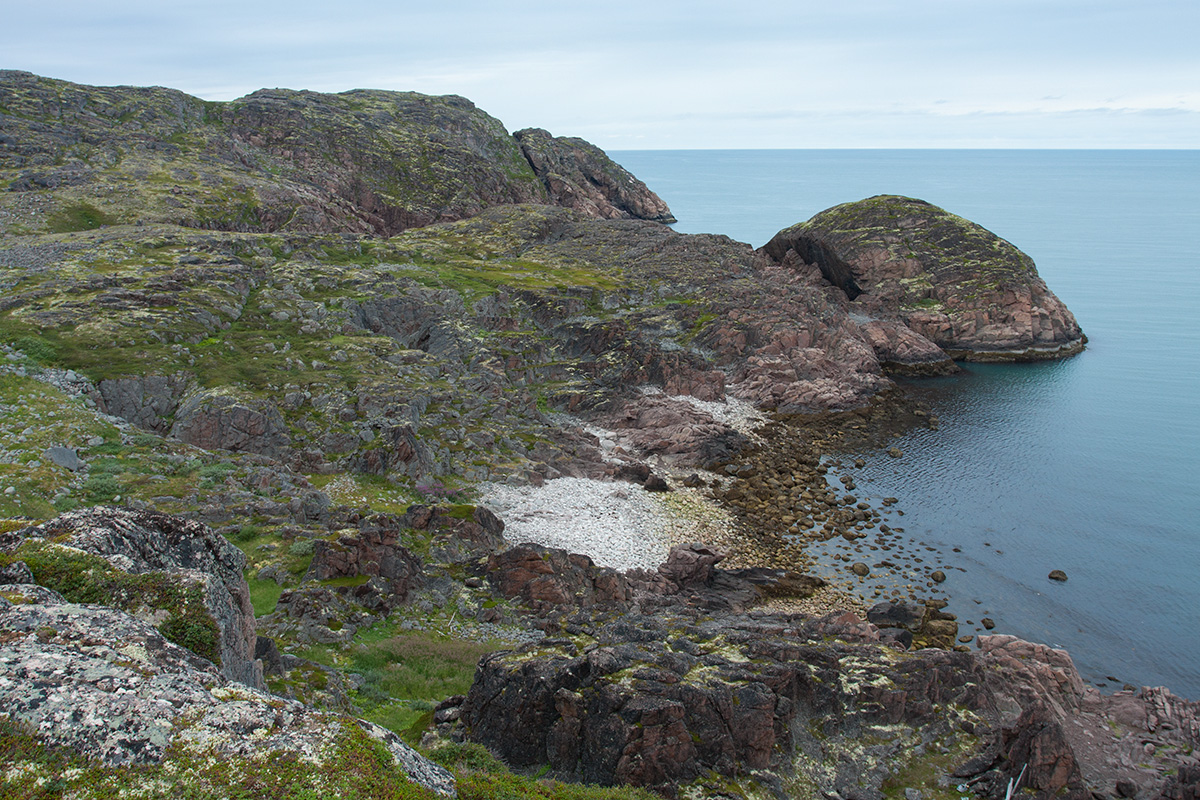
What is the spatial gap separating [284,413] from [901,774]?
45989mm

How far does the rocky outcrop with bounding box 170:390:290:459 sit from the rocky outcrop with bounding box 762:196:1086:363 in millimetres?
78956

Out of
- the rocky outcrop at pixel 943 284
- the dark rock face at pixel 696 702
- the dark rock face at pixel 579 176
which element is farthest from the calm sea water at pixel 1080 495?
the dark rock face at pixel 579 176

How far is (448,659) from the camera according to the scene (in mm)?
29562

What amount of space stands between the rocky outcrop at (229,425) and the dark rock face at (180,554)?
3132 centimetres

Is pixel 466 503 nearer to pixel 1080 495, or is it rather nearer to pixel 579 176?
pixel 1080 495

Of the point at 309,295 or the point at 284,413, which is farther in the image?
the point at 309,295

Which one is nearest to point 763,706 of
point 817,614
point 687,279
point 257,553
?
point 817,614

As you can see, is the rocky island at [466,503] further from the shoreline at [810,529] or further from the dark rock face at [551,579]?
the shoreline at [810,529]

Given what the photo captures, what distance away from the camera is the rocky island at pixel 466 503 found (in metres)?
15.5

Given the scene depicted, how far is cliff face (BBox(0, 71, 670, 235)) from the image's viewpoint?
89438mm

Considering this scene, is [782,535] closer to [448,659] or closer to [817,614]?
[817,614]

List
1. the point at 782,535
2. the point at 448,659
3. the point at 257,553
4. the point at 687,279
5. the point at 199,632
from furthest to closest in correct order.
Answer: the point at 687,279 → the point at 782,535 → the point at 257,553 → the point at 448,659 → the point at 199,632

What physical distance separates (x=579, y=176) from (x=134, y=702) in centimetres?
17895

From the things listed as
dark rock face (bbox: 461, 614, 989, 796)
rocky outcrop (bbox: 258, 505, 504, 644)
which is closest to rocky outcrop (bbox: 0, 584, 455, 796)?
dark rock face (bbox: 461, 614, 989, 796)
